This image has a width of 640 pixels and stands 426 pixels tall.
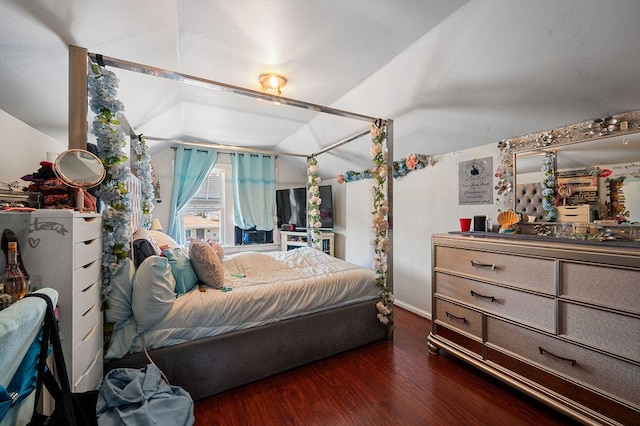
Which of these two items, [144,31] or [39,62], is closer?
[39,62]

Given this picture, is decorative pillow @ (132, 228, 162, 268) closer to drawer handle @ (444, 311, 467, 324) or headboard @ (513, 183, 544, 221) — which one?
drawer handle @ (444, 311, 467, 324)

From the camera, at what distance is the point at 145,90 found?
2.19 m

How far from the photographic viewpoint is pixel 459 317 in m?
2.02

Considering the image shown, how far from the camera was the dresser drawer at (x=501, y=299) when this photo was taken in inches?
60.6

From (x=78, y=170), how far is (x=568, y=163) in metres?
3.28

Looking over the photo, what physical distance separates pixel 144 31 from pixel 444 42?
2027mm

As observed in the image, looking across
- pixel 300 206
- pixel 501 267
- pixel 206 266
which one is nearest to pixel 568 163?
pixel 501 267

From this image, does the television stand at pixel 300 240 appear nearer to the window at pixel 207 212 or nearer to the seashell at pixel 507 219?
the window at pixel 207 212

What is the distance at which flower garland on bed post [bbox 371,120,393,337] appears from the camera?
8.01ft

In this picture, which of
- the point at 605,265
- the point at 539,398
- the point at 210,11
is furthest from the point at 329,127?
the point at 539,398

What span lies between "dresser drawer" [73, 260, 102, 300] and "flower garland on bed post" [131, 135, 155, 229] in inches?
59.7

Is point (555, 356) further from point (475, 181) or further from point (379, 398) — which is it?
point (475, 181)

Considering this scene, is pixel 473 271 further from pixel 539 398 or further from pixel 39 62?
pixel 39 62

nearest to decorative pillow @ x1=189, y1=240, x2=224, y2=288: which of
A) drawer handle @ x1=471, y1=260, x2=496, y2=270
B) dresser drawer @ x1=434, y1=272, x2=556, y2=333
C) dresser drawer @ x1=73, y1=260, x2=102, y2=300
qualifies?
dresser drawer @ x1=73, y1=260, x2=102, y2=300
